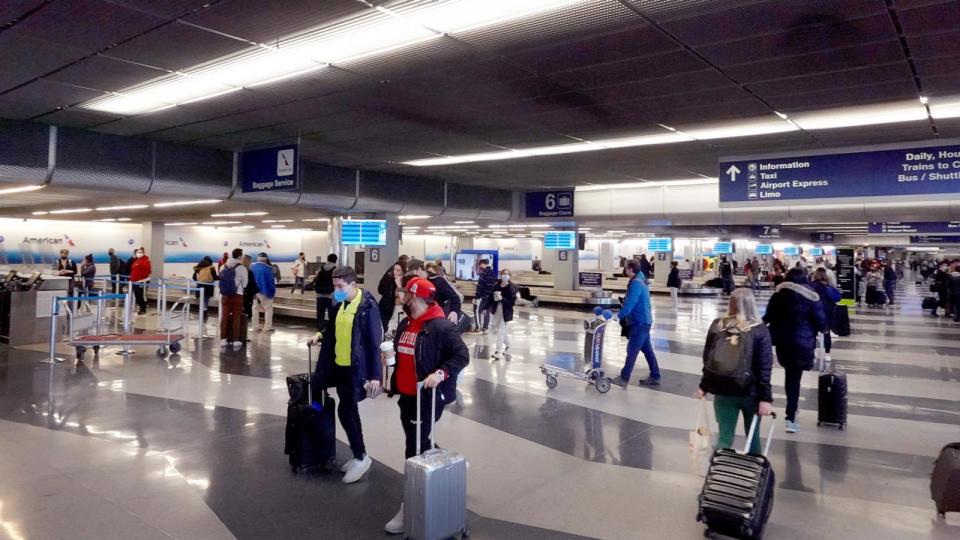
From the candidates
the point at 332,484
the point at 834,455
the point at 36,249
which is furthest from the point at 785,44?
the point at 36,249

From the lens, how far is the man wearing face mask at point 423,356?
4359mm

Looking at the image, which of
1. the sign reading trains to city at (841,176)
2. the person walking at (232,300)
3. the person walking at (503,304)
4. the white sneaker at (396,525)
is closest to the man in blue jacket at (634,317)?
the sign reading trains to city at (841,176)

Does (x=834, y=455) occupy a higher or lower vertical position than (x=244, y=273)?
lower

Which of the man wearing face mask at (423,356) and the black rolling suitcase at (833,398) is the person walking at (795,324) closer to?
the black rolling suitcase at (833,398)

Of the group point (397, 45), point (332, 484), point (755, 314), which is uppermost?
point (397, 45)

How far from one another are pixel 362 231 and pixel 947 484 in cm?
1292

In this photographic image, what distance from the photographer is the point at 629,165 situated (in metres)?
12.8

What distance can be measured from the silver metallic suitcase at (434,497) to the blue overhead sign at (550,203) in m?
13.4

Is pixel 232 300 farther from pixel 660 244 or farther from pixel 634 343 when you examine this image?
pixel 660 244

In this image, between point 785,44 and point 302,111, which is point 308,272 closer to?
point 302,111

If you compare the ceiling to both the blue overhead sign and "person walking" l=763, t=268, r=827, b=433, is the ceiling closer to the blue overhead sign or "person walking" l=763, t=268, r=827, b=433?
"person walking" l=763, t=268, r=827, b=433

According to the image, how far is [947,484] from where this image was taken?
14.9ft

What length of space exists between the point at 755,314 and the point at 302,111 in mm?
6380

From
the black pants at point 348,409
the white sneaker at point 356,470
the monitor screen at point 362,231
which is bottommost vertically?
the white sneaker at point 356,470
